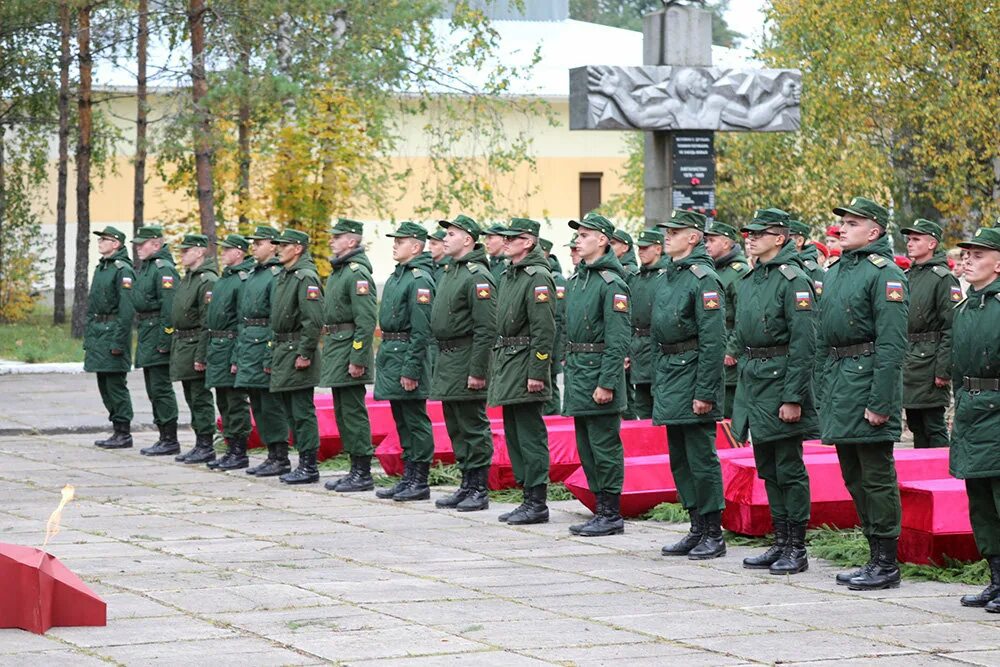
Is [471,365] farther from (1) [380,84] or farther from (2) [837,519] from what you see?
(1) [380,84]

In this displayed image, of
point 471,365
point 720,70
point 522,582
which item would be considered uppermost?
point 720,70

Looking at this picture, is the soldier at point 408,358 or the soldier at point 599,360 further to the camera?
the soldier at point 408,358

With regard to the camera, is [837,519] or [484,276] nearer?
[837,519]

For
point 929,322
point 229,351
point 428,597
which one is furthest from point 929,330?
point 229,351

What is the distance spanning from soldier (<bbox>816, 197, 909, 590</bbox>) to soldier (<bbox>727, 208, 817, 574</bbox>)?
0.86 ft

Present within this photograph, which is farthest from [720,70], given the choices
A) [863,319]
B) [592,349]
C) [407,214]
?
[407,214]

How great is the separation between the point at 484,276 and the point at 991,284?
458 cm

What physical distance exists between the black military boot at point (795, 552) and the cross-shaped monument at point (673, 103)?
978 cm

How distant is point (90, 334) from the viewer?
16219 mm

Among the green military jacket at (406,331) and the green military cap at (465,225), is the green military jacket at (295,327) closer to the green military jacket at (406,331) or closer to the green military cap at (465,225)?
the green military jacket at (406,331)

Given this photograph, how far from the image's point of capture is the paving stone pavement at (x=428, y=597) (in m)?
7.45

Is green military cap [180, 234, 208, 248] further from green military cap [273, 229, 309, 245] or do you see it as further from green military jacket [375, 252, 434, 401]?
green military jacket [375, 252, 434, 401]

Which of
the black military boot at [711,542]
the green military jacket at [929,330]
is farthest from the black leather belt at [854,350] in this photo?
the green military jacket at [929,330]

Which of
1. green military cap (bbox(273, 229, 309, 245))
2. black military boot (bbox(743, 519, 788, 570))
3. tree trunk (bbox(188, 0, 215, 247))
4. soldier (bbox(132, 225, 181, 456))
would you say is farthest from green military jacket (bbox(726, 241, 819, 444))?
tree trunk (bbox(188, 0, 215, 247))
